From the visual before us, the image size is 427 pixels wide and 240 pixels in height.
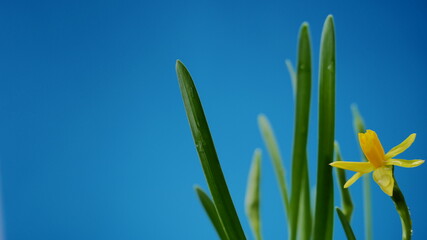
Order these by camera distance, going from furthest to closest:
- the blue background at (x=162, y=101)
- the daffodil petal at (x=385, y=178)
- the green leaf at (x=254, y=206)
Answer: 1. the blue background at (x=162, y=101)
2. the green leaf at (x=254, y=206)
3. the daffodil petal at (x=385, y=178)

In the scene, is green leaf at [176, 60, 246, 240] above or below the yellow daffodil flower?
above

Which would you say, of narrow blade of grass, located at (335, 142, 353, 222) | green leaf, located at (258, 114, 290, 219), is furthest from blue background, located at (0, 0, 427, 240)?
narrow blade of grass, located at (335, 142, 353, 222)

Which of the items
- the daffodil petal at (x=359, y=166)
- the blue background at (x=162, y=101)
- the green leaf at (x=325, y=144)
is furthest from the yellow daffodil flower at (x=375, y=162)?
the blue background at (x=162, y=101)

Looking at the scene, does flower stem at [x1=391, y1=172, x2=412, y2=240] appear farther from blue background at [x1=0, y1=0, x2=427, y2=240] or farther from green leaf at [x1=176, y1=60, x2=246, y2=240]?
blue background at [x1=0, y1=0, x2=427, y2=240]

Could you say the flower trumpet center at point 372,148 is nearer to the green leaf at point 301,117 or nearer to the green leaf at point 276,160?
the green leaf at point 301,117

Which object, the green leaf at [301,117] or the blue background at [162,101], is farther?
the blue background at [162,101]

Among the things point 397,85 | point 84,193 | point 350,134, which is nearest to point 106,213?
point 84,193

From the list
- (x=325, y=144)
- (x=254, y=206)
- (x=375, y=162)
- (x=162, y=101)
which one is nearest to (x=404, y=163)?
(x=375, y=162)
